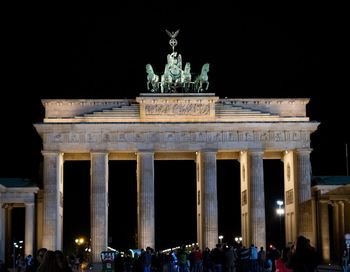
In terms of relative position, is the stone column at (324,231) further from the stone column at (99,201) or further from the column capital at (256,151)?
the stone column at (99,201)

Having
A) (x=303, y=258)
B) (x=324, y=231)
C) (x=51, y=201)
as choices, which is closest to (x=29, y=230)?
(x=51, y=201)

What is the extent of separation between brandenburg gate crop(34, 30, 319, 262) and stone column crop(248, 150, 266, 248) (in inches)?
3.6

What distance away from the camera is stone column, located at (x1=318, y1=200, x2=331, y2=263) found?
71.6m

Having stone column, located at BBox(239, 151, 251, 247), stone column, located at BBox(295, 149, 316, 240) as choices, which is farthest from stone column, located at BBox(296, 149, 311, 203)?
stone column, located at BBox(239, 151, 251, 247)

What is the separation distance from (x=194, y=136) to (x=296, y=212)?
1173 cm

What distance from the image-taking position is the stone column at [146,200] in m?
71.8

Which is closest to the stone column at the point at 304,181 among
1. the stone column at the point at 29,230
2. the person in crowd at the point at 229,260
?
the stone column at the point at 29,230

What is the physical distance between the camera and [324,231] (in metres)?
72.2

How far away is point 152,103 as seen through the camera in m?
72.8

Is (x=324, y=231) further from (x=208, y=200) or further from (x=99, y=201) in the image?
(x=99, y=201)

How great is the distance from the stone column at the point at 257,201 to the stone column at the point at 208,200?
134 inches

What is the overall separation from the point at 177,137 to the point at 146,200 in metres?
6.43

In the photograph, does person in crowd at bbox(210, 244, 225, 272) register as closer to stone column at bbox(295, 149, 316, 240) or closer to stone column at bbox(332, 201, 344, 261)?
stone column at bbox(295, 149, 316, 240)

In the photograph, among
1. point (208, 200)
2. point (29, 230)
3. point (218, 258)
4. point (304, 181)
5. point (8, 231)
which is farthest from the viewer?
point (8, 231)
